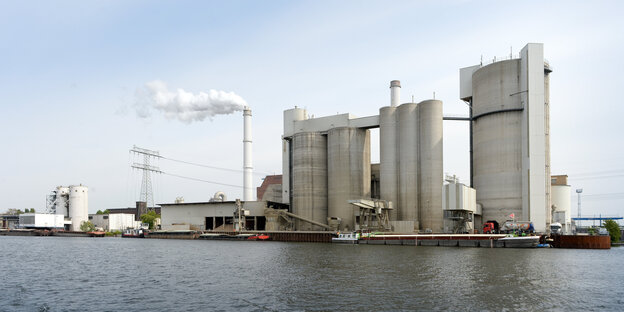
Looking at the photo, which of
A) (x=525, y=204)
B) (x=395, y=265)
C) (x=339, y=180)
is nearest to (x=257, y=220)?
(x=339, y=180)

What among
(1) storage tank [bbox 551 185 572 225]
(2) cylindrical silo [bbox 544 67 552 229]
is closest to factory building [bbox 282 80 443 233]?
(2) cylindrical silo [bbox 544 67 552 229]

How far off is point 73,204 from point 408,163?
12692 centimetres

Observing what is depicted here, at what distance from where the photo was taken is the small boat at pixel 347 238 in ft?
313

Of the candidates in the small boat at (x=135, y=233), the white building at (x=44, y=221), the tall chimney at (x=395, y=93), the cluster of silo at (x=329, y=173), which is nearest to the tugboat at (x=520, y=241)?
the cluster of silo at (x=329, y=173)

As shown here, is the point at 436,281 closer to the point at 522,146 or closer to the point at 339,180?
the point at 522,146

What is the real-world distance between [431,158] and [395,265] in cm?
5449

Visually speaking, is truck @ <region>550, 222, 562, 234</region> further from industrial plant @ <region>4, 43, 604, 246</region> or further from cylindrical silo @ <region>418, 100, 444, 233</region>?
cylindrical silo @ <region>418, 100, 444, 233</region>

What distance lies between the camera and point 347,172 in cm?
11244

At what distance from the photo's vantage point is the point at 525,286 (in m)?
36.1

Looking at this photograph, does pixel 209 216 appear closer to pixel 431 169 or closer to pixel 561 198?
pixel 431 169

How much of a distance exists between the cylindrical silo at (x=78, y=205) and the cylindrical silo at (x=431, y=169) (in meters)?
127

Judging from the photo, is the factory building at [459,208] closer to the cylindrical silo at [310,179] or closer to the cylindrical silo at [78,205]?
the cylindrical silo at [310,179]

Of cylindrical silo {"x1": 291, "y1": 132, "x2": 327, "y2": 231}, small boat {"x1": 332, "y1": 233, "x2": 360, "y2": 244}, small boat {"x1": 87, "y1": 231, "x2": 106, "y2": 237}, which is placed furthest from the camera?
small boat {"x1": 87, "y1": 231, "x2": 106, "y2": 237}

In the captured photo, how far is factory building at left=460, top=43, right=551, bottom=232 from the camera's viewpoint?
88625mm
